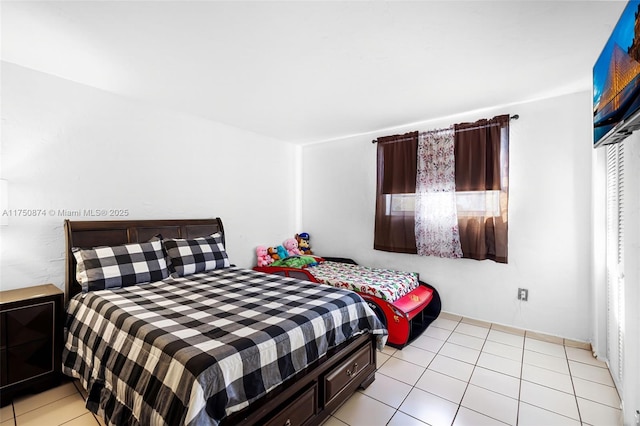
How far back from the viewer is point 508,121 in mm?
3145

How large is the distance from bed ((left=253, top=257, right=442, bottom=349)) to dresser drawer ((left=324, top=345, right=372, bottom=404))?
0.70 meters

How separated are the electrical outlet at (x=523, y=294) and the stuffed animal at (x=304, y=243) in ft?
9.58

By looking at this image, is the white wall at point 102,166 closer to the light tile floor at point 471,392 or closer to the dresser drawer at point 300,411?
the light tile floor at point 471,392

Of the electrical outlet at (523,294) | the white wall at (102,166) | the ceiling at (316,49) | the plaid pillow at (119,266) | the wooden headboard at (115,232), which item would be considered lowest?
the electrical outlet at (523,294)

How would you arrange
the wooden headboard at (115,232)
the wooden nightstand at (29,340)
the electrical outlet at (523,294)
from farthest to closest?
the electrical outlet at (523,294)
the wooden headboard at (115,232)
the wooden nightstand at (29,340)

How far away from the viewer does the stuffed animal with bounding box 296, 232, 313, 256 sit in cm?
486

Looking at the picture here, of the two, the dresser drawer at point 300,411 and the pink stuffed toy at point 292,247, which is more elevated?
the pink stuffed toy at point 292,247

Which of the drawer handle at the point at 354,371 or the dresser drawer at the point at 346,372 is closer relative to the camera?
the dresser drawer at the point at 346,372

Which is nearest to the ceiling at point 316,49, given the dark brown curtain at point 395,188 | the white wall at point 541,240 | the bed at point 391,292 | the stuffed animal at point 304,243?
the white wall at point 541,240

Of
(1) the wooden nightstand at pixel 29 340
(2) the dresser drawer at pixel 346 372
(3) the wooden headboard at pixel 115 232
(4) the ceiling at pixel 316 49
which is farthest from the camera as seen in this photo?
(3) the wooden headboard at pixel 115 232

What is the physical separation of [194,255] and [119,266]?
66cm

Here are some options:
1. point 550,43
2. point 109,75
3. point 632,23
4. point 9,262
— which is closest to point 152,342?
point 9,262

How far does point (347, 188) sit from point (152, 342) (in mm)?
3538

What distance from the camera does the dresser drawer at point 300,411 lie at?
59.1 inches
